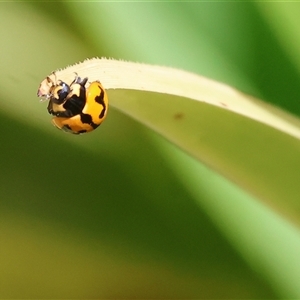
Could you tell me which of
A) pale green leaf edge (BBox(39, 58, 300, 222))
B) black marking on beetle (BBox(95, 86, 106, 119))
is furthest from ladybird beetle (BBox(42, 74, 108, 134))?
pale green leaf edge (BBox(39, 58, 300, 222))

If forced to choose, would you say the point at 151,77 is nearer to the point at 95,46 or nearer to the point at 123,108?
the point at 123,108

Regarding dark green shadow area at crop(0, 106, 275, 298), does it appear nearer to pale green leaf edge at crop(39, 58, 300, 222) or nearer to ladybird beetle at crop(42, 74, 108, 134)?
ladybird beetle at crop(42, 74, 108, 134)

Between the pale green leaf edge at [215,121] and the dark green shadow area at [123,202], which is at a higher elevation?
the dark green shadow area at [123,202]

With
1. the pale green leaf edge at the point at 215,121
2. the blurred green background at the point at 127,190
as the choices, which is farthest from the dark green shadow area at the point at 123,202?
the pale green leaf edge at the point at 215,121

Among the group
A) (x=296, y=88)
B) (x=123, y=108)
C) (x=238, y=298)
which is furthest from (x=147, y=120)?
(x=238, y=298)

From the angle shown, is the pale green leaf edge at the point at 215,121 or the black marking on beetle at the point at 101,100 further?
the black marking on beetle at the point at 101,100

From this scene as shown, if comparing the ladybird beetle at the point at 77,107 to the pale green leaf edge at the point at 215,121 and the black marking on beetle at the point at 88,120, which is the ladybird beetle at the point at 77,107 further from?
the pale green leaf edge at the point at 215,121
